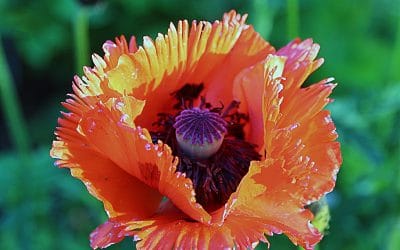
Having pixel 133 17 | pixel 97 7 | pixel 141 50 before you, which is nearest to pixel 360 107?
pixel 97 7

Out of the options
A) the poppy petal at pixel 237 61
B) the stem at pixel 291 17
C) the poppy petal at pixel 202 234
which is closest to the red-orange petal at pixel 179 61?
the poppy petal at pixel 237 61

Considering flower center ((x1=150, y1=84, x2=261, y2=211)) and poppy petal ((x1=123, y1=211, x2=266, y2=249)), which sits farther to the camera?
flower center ((x1=150, y1=84, x2=261, y2=211))

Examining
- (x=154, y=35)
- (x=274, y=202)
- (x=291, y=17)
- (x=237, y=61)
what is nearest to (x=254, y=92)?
(x=237, y=61)

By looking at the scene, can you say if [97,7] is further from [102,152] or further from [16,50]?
[16,50]

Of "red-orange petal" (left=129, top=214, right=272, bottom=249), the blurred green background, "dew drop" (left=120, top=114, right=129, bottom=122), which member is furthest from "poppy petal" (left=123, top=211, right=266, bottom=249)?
the blurred green background

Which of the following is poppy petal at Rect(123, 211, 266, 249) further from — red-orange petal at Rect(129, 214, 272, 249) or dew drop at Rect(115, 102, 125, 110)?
dew drop at Rect(115, 102, 125, 110)

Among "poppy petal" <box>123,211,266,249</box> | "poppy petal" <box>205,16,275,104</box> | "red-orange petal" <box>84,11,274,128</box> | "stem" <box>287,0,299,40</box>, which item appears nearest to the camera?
"poppy petal" <box>123,211,266,249</box>

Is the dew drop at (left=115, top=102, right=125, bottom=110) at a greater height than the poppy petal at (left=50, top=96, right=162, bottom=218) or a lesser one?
greater
